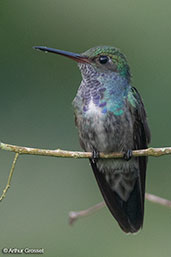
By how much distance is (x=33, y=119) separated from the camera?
6.81 meters

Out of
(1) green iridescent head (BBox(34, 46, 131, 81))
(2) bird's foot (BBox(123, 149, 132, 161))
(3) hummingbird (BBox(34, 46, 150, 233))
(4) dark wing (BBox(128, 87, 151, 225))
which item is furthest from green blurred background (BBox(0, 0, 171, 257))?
(2) bird's foot (BBox(123, 149, 132, 161))

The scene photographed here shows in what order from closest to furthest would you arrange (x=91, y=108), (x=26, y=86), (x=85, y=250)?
(x=91, y=108) → (x=85, y=250) → (x=26, y=86)

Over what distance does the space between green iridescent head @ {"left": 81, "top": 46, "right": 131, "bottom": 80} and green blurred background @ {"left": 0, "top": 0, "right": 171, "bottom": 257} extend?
0.97m

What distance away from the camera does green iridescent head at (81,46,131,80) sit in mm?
5445

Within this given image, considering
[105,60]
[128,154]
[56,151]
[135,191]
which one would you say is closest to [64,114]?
[135,191]

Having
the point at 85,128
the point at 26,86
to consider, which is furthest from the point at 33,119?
the point at 85,128

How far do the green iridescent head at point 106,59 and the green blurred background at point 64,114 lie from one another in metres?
0.97

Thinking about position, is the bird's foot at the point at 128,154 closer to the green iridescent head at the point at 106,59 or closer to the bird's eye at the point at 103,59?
the green iridescent head at the point at 106,59

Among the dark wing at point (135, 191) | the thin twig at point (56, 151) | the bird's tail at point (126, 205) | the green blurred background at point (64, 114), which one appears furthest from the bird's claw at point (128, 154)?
the green blurred background at point (64, 114)

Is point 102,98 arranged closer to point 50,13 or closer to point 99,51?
point 99,51

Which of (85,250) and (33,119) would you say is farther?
(33,119)

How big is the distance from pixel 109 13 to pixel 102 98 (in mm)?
2675

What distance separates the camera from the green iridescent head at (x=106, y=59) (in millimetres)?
5445

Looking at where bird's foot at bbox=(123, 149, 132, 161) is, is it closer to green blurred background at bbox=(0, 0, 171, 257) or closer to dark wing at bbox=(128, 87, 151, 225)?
dark wing at bbox=(128, 87, 151, 225)
